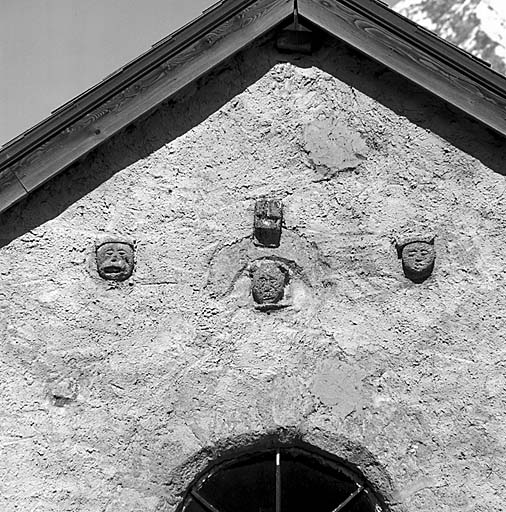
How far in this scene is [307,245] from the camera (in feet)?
14.4

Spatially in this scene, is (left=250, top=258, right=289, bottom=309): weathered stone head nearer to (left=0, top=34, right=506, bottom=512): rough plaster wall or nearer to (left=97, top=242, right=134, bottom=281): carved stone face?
(left=0, top=34, right=506, bottom=512): rough plaster wall

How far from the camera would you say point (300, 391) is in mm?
4211

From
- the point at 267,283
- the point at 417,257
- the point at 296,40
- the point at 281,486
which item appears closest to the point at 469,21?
the point at 296,40

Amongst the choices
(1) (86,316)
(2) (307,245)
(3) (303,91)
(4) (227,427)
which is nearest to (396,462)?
(4) (227,427)

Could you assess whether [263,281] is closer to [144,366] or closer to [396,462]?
[144,366]

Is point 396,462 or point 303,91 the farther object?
point 303,91

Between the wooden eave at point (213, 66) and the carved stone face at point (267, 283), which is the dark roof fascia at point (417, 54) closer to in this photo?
the wooden eave at point (213, 66)

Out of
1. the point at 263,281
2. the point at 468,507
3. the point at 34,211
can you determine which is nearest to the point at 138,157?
the point at 34,211

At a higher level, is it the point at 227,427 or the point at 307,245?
the point at 307,245

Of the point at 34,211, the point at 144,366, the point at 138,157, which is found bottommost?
the point at 144,366

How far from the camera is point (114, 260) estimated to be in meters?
4.29

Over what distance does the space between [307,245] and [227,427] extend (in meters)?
0.92

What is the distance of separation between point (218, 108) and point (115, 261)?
0.90 metres

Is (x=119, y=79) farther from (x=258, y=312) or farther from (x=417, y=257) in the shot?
(x=417, y=257)
